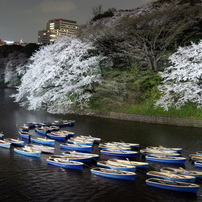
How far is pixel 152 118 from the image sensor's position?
35.9m

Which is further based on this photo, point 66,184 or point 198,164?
point 198,164

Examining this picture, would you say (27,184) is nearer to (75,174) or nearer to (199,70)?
(75,174)

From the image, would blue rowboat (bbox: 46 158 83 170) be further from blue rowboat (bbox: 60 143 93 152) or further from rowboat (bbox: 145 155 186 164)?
rowboat (bbox: 145 155 186 164)

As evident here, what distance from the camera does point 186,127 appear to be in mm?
33188

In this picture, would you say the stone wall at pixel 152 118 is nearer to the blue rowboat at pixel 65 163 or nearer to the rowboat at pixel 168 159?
the rowboat at pixel 168 159

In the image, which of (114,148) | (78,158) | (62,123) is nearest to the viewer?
(78,158)

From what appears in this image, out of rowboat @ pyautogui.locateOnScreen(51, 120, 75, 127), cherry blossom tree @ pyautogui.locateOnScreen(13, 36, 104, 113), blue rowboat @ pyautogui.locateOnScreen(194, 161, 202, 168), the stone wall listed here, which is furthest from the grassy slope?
blue rowboat @ pyautogui.locateOnScreen(194, 161, 202, 168)

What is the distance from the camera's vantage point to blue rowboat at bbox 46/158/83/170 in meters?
17.4

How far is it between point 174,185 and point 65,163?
266 inches

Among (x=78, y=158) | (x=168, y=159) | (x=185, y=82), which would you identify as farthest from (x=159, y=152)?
(x=185, y=82)

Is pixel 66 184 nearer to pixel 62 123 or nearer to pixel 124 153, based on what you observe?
pixel 124 153

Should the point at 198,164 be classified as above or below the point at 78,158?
below

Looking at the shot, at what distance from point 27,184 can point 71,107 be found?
2750 cm

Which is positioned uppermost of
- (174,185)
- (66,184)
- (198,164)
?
(198,164)
